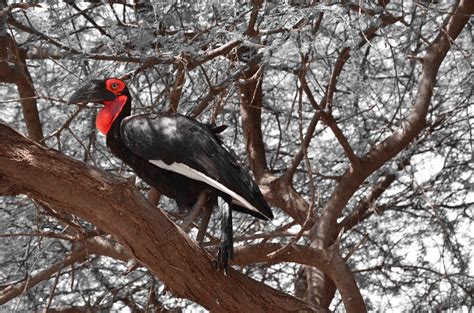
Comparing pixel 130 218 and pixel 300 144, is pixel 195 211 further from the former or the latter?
pixel 300 144

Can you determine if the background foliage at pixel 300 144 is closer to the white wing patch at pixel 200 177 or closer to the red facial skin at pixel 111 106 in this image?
the red facial skin at pixel 111 106

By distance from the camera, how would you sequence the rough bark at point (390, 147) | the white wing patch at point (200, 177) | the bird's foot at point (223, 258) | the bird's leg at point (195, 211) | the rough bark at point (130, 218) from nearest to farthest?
the rough bark at point (130, 218) < the bird's foot at point (223, 258) < the white wing patch at point (200, 177) < the bird's leg at point (195, 211) < the rough bark at point (390, 147)

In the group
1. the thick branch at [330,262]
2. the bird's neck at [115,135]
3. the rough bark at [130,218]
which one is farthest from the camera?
the thick branch at [330,262]

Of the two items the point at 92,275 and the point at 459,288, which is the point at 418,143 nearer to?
the point at 459,288

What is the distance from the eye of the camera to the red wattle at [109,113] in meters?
3.65

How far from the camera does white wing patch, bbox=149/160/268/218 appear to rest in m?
3.27

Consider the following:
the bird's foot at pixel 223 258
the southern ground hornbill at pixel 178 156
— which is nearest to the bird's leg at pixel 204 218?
the southern ground hornbill at pixel 178 156

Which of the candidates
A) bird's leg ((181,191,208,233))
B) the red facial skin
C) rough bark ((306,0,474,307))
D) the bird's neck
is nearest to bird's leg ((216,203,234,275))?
bird's leg ((181,191,208,233))

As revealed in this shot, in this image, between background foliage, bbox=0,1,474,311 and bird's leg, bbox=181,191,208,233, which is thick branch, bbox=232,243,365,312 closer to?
background foliage, bbox=0,1,474,311

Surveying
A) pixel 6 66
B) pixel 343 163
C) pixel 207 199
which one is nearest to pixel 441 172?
pixel 343 163

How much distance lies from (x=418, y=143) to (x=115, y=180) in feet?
9.63

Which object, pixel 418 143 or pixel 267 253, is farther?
pixel 418 143

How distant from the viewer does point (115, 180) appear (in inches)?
107

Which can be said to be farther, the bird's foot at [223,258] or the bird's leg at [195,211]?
the bird's leg at [195,211]
